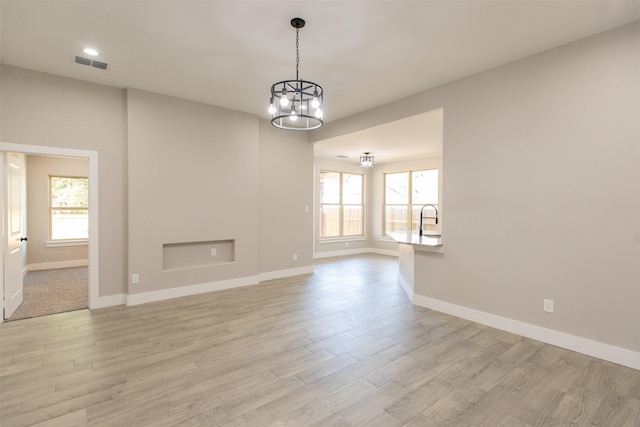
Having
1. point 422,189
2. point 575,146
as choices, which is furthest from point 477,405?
point 422,189

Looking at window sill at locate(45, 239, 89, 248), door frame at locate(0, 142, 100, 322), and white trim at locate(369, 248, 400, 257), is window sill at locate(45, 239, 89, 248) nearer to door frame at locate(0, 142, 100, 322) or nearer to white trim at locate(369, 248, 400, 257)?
door frame at locate(0, 142, 100, 322)

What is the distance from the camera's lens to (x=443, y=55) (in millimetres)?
3225

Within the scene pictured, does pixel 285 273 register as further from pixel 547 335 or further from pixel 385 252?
pixel 385 252

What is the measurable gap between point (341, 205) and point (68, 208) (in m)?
6.75

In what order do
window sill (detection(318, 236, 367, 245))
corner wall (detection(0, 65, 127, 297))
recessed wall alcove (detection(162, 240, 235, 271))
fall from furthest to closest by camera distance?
window sill (detection(318, 236, 367, 245)), recessed wall alcove (detection(162, 240, 235, 271)), corner wall (detection(0, 65, 127, 297))

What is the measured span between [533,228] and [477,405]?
1.95 m

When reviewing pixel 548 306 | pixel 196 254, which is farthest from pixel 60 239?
pixel 548 306

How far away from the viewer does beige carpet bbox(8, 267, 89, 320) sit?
4.01 m

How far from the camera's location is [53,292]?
4.83 meters

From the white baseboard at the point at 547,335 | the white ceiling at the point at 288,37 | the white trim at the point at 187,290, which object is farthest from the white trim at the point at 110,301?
the white baseboard at the point at 547,335

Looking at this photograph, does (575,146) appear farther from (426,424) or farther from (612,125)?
(426,424)

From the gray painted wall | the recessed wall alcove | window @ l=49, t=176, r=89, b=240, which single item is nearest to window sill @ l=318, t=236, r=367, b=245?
the recessed wall alcove

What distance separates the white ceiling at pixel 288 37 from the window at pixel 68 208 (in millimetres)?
4220

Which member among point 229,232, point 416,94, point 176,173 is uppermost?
point 416,94
